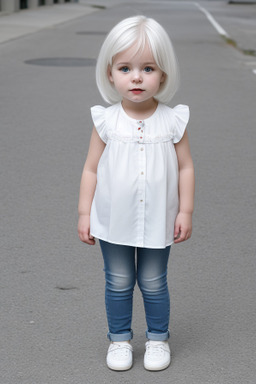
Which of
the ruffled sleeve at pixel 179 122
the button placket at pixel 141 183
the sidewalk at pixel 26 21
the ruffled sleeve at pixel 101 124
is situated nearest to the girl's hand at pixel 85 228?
the button placket at pixel 141 183

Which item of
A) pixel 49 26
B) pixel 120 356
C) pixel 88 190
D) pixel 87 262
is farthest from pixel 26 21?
pixel 120 356

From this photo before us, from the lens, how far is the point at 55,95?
35.6ft

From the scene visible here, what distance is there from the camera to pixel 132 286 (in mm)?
3299

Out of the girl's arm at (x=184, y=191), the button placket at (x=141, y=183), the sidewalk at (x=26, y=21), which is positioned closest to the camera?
the button placket at (x=141, y=183)

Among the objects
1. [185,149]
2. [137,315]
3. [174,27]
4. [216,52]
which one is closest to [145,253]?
[185,149]

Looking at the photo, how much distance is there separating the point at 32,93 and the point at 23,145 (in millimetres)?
3385

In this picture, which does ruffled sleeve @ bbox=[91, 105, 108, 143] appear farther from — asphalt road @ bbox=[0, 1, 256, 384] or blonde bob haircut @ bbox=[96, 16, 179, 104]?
asphalt road @ bbox=[0, 1, 256, 384]

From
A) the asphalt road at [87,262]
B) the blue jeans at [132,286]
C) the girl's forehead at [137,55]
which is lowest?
the asphalt road at [87,262]

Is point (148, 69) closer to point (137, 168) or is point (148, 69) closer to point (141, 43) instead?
point (141, 43)

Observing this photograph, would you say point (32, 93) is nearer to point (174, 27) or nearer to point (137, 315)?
point (137, 315)

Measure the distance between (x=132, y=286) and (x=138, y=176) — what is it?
0.49 metres

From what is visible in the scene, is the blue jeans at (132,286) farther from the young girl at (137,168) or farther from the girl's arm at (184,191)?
the girl's arm at (184,191)

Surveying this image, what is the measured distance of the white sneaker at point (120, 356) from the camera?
3281 mm

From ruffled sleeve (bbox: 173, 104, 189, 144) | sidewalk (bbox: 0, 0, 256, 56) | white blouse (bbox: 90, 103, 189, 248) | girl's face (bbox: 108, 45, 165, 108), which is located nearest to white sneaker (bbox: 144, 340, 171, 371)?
white blouse (bbox: 90, 103, 189, 248)
